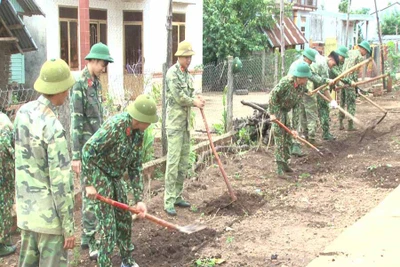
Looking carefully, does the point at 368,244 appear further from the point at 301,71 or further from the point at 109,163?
the point at 301,71

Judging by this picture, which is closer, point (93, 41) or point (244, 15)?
point (93, 41)

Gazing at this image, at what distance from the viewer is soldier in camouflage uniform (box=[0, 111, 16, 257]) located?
5.14 metres

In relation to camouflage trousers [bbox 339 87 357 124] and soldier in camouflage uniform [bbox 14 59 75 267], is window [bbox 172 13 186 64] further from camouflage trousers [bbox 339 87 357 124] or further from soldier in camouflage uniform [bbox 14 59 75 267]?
soldier in camouflage uniform [bbox 14 59 75 267]

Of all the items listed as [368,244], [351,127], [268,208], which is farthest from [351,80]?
[368,244]

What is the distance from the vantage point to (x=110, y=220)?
→ 15.1 ft

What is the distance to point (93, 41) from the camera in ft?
55.4

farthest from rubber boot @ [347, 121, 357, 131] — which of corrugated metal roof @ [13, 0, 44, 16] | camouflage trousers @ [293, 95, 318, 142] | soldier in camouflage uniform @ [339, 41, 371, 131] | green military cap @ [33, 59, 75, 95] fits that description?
green military cap @ [33, 59, 75, 95]

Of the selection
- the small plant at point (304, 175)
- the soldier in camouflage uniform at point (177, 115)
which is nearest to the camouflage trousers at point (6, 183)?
the soldier in camouflage uniform at point (177, 115)

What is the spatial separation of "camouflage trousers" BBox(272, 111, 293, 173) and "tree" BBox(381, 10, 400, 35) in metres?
39.5

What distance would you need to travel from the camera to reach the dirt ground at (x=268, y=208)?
547 cm

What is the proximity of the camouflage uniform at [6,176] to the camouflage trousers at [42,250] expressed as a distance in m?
1.46

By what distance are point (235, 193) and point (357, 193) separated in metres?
1.65

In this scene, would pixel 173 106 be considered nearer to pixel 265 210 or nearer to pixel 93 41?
pixel 265 210

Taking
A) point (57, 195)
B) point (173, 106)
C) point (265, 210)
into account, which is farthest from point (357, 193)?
point (57, 195)
